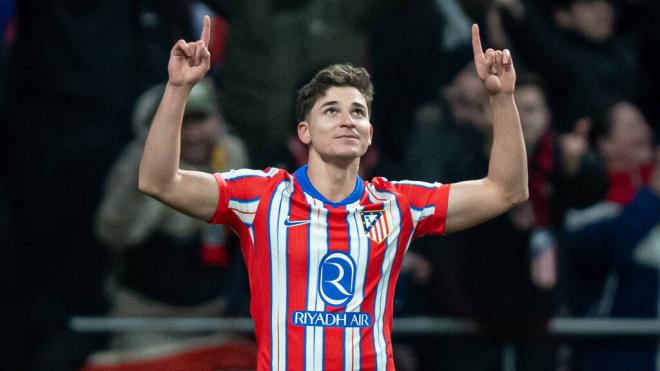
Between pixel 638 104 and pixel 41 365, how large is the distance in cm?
395

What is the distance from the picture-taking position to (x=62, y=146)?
7.39m

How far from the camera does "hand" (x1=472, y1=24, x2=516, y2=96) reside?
16.9 ft

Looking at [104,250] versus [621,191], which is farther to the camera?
[621,191]

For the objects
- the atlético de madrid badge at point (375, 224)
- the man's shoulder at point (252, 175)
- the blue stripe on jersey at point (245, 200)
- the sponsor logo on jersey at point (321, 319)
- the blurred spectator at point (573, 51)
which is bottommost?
the sponsor logo on jersey at point (321, 319)

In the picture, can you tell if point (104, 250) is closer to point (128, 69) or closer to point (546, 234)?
point (128, 69)

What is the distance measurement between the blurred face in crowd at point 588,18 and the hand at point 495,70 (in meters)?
3.20

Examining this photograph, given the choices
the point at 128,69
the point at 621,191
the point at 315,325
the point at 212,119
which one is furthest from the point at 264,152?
the point at 315,325

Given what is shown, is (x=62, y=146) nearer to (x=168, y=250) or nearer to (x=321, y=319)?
(x=168, y=250)

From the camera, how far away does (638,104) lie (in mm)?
8500

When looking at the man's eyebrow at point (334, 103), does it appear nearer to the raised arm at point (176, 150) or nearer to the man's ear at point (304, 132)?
the man's ear at point (304, 132)

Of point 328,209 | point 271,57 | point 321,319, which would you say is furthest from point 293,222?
point 271,57

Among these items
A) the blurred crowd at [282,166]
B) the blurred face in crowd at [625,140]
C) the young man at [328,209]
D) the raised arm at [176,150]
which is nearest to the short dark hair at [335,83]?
the young man at [328,209]

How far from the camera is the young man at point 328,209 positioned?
16.3 feet

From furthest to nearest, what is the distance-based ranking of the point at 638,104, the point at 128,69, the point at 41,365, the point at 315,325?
the point at 638,104 < the point at 128,69 < the point at 41,365 < the point at 315,325
